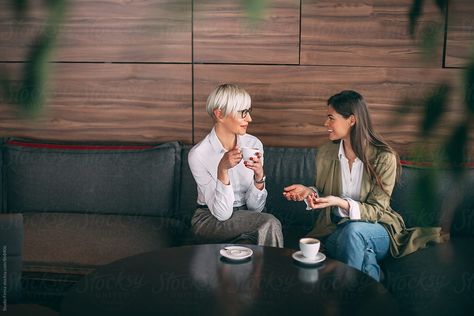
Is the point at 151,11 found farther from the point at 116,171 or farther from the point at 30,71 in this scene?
the point at 116,171

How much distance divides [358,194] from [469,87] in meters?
2.22

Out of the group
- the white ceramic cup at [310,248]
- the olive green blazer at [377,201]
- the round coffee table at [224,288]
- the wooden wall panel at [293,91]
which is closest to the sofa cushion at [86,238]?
the round coffee table at [224,288]

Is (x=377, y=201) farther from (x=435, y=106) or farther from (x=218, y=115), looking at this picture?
(x=435, y=106)

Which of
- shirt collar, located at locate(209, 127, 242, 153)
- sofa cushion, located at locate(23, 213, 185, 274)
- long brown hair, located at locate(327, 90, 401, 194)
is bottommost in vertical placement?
sofa cushion, located at locate(23, 213, 185, 274)

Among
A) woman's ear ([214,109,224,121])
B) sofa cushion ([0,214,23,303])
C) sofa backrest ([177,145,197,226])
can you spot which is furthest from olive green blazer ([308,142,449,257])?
sofa cushion ([0,214,23,303])

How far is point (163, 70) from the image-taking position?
3219 millimetres

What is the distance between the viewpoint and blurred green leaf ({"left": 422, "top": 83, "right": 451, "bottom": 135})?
25 centimetres

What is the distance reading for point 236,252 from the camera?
205 cm

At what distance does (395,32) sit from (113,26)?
4.77ft

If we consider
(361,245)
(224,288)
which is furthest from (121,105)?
(224,288)

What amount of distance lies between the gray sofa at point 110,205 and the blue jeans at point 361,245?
4.8 inches

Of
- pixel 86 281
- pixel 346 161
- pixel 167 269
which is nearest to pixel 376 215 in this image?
pixel 346 161

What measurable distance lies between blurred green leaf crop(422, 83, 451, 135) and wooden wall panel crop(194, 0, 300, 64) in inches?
111

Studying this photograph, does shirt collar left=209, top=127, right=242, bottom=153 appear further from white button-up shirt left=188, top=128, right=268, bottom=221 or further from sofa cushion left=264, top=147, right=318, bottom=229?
sofa cushion left=264, top=147, right=318, bottom=229
